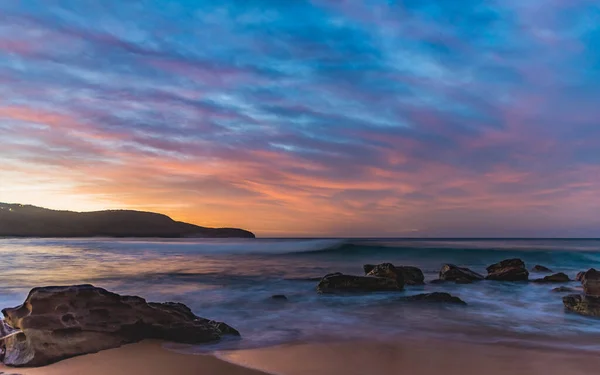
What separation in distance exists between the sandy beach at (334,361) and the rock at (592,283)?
896cm

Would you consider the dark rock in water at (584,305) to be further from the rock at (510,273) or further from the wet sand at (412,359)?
the rock at (510,273)

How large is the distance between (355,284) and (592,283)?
A: 864 cm

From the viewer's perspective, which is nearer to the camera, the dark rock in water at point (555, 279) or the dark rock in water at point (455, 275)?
the dark rock in water at point (455, 275)

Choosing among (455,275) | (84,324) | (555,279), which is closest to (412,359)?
(84,324)

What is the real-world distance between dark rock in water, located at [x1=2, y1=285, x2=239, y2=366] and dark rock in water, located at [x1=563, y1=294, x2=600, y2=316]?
10.4 metres

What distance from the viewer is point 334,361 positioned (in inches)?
275

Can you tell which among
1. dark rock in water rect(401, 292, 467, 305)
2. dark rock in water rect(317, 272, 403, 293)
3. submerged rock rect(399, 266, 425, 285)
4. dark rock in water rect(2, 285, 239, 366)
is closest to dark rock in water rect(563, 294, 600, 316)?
dark rock in water rect(401, 292, 467, 305)

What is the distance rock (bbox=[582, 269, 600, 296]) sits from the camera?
585 inches

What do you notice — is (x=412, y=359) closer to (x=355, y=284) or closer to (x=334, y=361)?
(x=334, y=361)

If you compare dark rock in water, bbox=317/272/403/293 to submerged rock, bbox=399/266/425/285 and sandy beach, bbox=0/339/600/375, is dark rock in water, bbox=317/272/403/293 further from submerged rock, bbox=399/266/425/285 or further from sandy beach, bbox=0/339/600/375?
sandy beach, bbox=0/339/600/375

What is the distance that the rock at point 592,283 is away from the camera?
48.8 ft

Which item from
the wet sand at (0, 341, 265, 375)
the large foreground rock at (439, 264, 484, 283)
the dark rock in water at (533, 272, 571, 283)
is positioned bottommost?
the dark rock in water at (533, 272, 571, 283)

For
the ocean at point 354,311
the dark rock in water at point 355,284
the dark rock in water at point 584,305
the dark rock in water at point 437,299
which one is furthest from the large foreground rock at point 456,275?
the dark rock in water at point 584,305

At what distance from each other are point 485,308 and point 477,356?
6524mm
